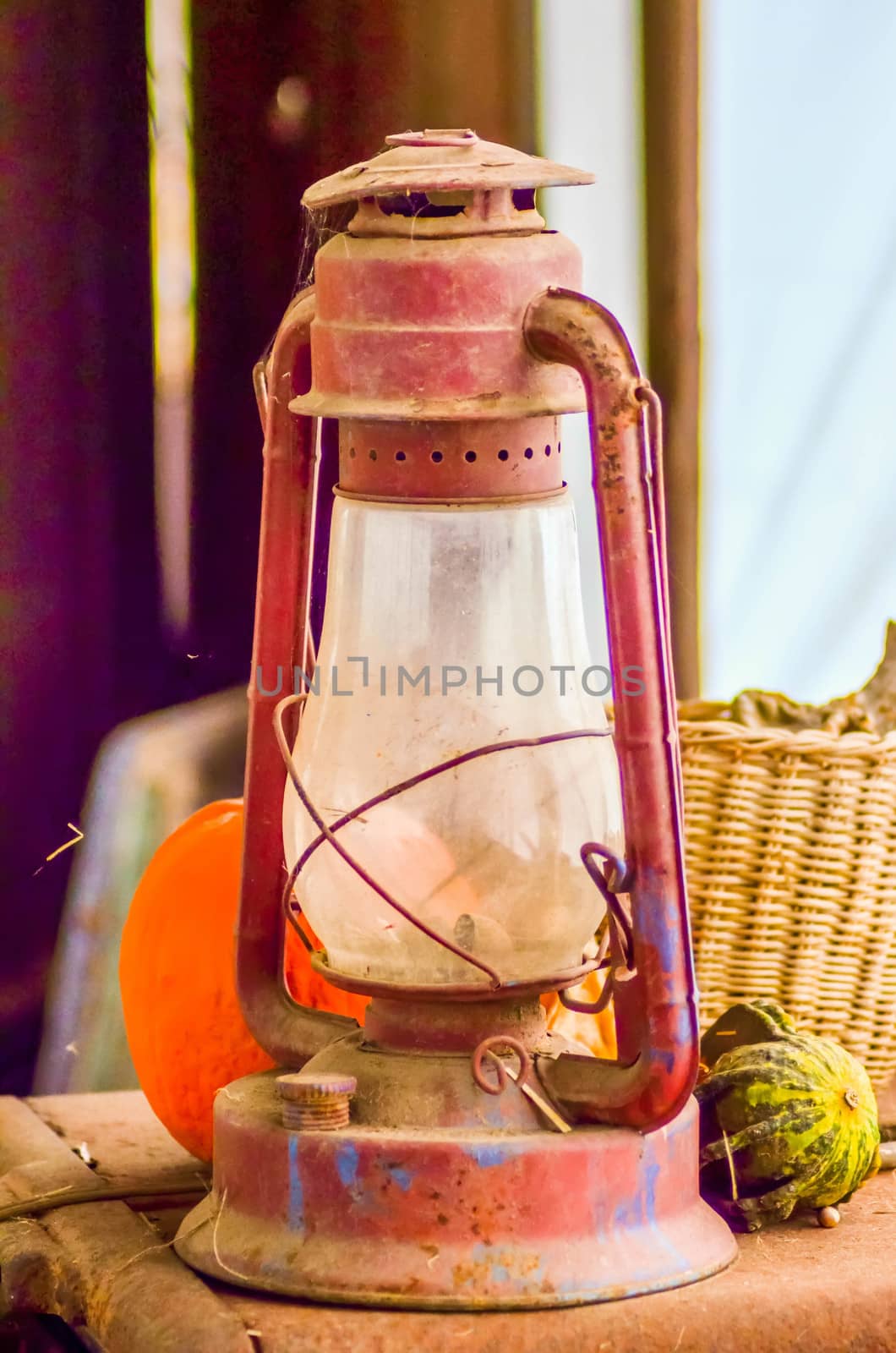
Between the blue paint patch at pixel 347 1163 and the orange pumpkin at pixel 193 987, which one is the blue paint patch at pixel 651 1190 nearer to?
the blue paint patch at pixel 347 1163

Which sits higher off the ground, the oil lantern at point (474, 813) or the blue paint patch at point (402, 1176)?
the oil lantern at point (474, 813)

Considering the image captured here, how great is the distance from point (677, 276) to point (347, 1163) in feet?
4.50

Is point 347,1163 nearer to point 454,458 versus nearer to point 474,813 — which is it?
point 474,813

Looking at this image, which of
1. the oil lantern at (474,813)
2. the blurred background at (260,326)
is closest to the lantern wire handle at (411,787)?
the oil lantern at (474,813)

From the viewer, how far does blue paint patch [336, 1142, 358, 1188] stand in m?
1.16

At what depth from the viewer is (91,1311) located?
1216 millimetres

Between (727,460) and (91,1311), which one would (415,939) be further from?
(727,460)

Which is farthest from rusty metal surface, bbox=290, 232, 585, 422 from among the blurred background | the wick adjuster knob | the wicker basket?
the blurred background

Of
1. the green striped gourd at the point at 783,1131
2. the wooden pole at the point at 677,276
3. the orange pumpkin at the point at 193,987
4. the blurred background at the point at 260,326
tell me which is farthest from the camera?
the wooden pole at the point at 677,276

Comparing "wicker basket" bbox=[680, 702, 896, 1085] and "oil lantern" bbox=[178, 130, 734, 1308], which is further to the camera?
"wicker basket" bbox=[680, 702, 896, 1085]

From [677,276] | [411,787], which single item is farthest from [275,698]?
[677,276]

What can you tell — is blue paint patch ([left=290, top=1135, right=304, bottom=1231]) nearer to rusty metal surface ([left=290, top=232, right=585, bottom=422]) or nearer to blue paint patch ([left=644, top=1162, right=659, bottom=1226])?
blue paint patch ([left=644, top=1162, right=659, bottom=1226])

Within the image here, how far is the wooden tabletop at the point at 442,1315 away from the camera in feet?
3.65

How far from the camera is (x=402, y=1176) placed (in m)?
1.16
